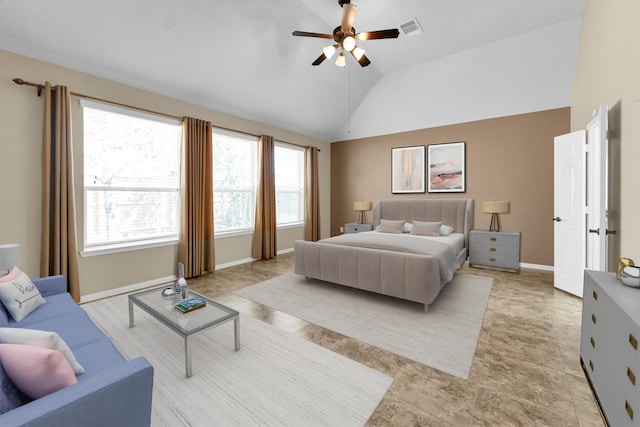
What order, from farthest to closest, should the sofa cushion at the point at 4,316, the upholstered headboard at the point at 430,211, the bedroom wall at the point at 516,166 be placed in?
the upholstered headboard at the point at 430,211
the bedroom wall at the point at 516,166
the sofa cushion at the point at 4,316

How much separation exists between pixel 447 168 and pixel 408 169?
77 centimetres

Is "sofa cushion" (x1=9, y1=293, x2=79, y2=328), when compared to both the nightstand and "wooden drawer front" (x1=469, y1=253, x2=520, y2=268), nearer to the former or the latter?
the nightstand

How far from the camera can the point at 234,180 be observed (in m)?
5.19

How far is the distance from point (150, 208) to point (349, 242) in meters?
2.92

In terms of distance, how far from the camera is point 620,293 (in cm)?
151

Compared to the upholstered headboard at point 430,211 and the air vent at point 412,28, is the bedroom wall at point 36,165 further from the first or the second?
the upholstered headboard at point 430,211

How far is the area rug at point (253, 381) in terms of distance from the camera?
1.61 metres

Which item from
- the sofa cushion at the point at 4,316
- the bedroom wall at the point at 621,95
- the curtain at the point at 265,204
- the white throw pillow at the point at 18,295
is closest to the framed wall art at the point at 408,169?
the curtain at the point at 265,204

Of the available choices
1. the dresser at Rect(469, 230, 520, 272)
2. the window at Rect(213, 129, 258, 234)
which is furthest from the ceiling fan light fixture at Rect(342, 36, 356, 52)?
the dresser at Rect(469, 230, 520, 272)

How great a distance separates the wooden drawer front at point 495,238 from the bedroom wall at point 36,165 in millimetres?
4935

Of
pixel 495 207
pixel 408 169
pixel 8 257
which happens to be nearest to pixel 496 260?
pixel 495 207

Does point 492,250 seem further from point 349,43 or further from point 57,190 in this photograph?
point 57,190

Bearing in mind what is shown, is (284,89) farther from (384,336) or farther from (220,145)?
(384,336)

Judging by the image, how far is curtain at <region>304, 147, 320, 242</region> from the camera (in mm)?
6594
